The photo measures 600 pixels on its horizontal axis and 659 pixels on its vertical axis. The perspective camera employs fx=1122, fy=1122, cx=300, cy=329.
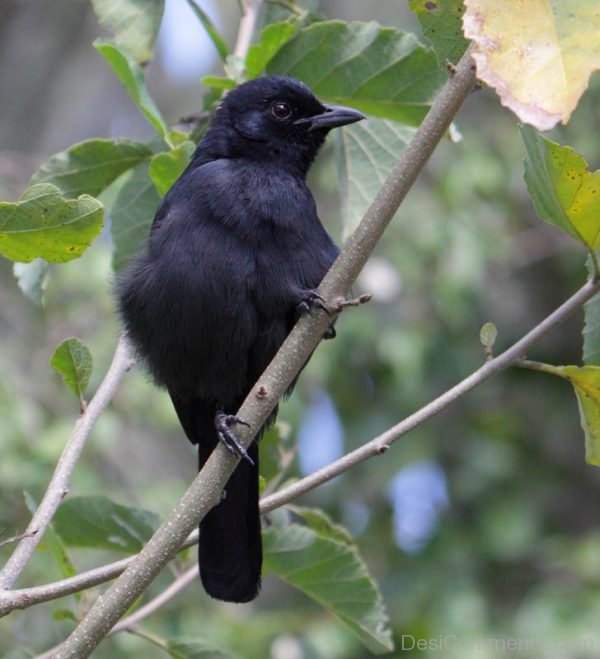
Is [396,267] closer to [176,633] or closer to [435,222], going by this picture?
[435,222]

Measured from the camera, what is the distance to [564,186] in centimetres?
200

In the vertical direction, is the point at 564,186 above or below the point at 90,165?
above

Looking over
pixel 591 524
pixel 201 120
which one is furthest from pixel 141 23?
pixel 591 524

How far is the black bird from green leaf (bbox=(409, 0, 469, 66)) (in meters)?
0.73

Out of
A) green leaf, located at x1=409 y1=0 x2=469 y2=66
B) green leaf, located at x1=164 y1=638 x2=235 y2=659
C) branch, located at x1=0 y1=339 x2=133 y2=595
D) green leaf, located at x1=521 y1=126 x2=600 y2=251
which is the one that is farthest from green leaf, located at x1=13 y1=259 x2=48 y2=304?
green leaf, located at x1=521 y1=126 x2=600 y2=251

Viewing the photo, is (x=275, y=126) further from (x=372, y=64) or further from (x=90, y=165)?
(x=90, y=165)

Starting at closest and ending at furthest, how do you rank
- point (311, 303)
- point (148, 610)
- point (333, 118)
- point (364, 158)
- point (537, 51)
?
point (537, 51), point (311, 303), point (148, 610), point (364, 158), point (333, 118)

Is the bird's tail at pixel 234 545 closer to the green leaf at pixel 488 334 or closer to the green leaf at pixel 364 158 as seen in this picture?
the green leaf at pixel 364 158

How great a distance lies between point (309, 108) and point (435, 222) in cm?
297

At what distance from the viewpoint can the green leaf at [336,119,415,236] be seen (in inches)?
115

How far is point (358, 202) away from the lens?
9.60 ft

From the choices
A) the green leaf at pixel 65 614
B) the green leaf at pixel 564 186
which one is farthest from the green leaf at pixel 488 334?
the green leaf at pixel 65 614

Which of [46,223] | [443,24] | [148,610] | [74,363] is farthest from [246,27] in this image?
[148,610]

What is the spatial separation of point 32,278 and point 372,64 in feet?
3.40
